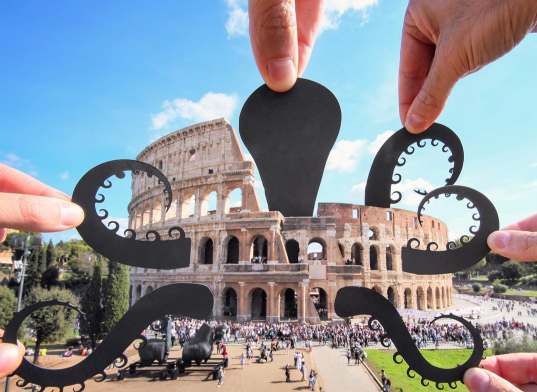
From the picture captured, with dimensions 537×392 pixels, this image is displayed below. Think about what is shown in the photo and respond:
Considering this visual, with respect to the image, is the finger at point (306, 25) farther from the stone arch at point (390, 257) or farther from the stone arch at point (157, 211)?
the stone arch at point (390, 257)

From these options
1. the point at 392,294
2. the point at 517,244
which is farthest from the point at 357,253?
the point at 517,244

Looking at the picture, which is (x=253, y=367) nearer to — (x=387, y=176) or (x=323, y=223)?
(x=323, y=223)

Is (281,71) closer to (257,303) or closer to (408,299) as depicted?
(257,303)

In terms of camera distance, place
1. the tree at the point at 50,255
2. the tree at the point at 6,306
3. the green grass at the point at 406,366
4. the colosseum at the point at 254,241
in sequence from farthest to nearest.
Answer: the tree at the point at 50,255 < the colosseum at the point at 254,241 < the tree at the point at 6,306 < the green grass at the point at 406,366

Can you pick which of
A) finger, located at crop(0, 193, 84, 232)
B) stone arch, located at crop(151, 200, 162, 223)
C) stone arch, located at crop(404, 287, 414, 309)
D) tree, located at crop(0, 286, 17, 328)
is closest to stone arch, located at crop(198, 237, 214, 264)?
stone arch, located at crop(151, 200, 162, 223)

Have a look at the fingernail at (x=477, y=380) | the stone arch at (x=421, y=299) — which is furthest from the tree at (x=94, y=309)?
the stone arch at (x=421, y=299)

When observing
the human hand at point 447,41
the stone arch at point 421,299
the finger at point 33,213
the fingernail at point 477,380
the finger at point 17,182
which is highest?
the human hand at point 447,41
